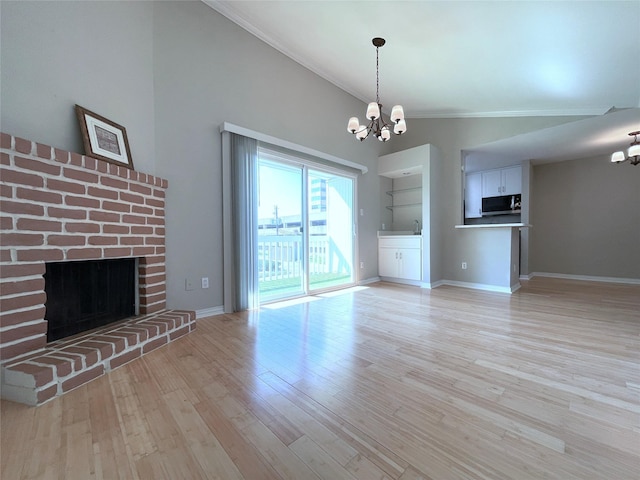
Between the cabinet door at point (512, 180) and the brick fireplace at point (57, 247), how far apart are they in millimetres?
6482

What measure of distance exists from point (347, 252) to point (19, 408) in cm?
390

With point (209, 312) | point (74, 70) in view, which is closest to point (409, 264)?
point (209, 312)

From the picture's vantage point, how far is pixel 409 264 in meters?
4.50

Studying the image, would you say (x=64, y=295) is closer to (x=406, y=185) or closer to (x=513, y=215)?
(x=406, y=185)

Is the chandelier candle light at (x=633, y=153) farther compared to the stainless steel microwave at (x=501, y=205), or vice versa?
the stainless steel microwave at (x=501, y=205)

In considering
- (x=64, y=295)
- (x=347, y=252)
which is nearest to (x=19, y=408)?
(x=64, y=295)

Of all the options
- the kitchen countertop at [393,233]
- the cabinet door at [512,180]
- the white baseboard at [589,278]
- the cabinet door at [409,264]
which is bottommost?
the white baseboard at [589,278]

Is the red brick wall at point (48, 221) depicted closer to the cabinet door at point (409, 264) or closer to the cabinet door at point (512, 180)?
the cabinet door at point (409, 264)

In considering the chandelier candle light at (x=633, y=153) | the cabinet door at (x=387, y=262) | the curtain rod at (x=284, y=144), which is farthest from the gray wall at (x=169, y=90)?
the chandelier candle light at (x=633, y=153)

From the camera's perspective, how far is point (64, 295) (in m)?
1.79

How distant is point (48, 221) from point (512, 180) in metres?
7.11

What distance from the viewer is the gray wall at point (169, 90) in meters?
1.68

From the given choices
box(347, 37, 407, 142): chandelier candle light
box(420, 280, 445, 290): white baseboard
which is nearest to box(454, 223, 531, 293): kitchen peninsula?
box(420, 280, 445, 290): white baseboard

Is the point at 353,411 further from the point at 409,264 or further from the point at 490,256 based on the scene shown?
the point at 490,256
